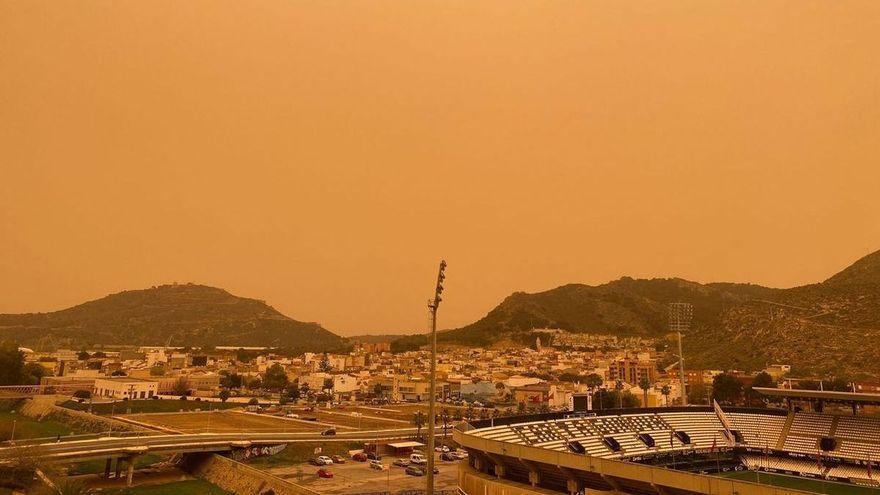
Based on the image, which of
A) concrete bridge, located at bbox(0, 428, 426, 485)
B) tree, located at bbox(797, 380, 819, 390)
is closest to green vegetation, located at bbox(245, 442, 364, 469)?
concrete bridge, located at bbox(0, 428, 426, 485)

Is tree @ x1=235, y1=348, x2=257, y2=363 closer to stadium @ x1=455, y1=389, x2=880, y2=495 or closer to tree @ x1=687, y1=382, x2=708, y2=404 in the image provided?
tree @ x1=687, y1=382, x2=708, y2=404

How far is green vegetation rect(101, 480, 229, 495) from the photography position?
1507 inches

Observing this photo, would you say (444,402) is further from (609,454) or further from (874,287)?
(874,287)

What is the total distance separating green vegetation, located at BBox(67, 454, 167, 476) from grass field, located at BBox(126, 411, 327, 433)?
8294 mm

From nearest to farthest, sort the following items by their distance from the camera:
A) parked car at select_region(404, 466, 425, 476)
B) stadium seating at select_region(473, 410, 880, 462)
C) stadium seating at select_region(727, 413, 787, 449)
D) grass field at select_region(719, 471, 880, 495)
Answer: grass field at select_region(719, 471, 880, 495)
stadium seating at select_region(473, 410, 880, 462)
parked car at select_region(404, 466, 425, 476)
stadium seating at select_region(727, 413, 787, 449)

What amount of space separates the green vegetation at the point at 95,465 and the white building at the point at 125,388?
48.8 meters

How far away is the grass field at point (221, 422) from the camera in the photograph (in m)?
60.0

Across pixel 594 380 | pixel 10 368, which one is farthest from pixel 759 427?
pixel 10 368

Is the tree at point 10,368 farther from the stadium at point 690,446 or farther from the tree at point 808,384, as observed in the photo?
the tree at point 808,384

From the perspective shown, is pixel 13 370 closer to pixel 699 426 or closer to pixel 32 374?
pixel 32 374

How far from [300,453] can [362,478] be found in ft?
37.3

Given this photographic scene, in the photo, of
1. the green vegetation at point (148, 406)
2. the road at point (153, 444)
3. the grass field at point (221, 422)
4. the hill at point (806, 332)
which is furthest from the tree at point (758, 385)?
the green vegetation at point (148, 406)

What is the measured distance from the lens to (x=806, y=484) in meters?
35.0

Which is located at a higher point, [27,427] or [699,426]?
[699,426]
